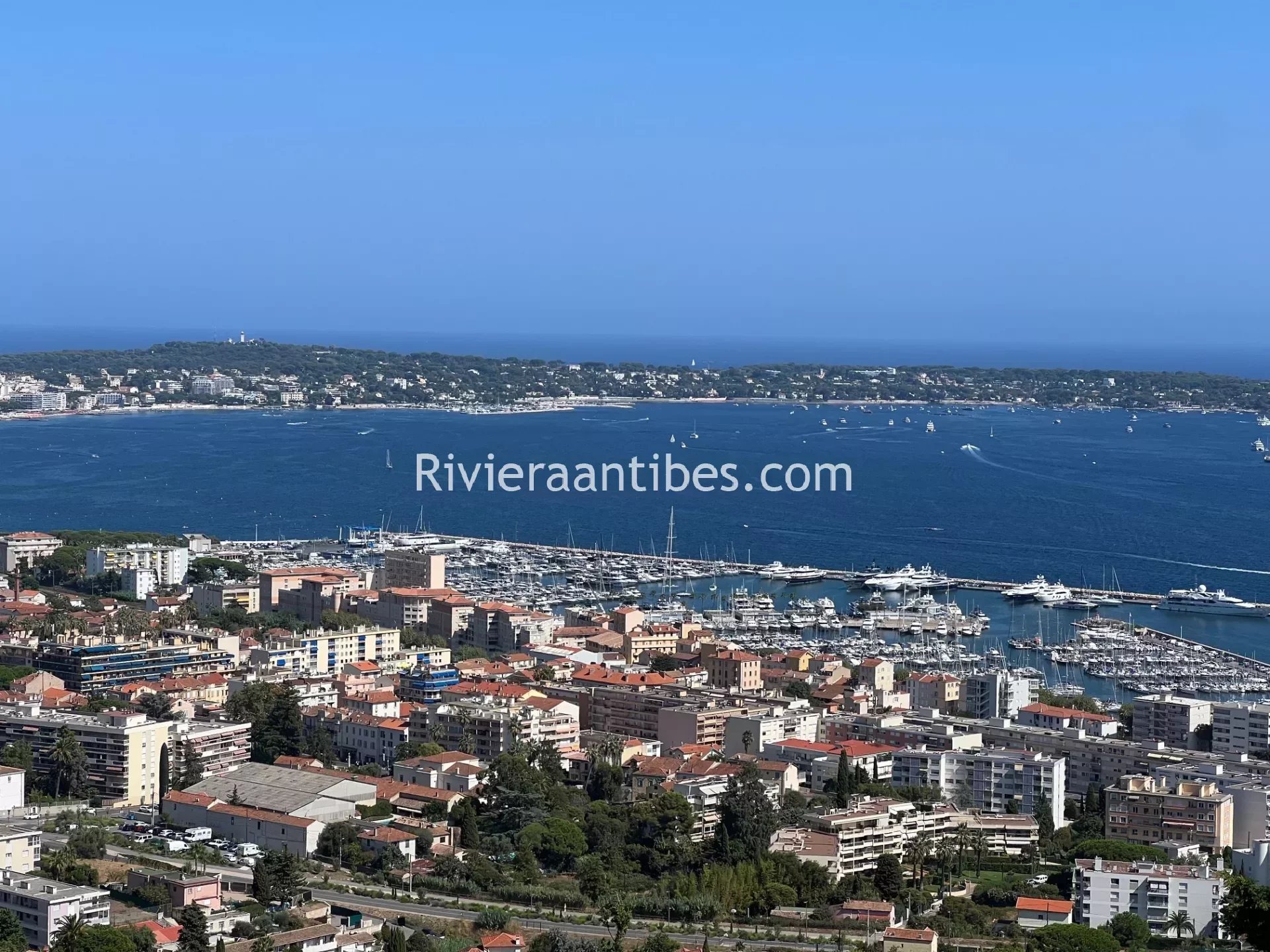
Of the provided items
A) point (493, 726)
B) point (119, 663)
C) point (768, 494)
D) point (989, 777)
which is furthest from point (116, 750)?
point (768, 494)

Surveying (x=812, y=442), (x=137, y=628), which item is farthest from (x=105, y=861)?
(x=812, y=442)

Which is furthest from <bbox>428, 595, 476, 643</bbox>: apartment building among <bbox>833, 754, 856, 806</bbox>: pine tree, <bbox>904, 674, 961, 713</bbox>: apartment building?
<bbox>833, 754, 856, 806</bbox>: pine tree

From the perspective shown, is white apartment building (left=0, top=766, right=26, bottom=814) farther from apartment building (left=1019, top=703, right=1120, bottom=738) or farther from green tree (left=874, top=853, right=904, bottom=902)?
apartment building (left=1019, top=703, right=1120, bottom=738)

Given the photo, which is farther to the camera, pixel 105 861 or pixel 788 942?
pixel 105 861

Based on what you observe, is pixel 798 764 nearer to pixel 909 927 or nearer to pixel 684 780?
pixel 684 780

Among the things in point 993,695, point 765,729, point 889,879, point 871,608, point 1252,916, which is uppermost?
point 1252,916

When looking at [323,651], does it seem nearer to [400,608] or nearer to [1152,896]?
[400,608]
